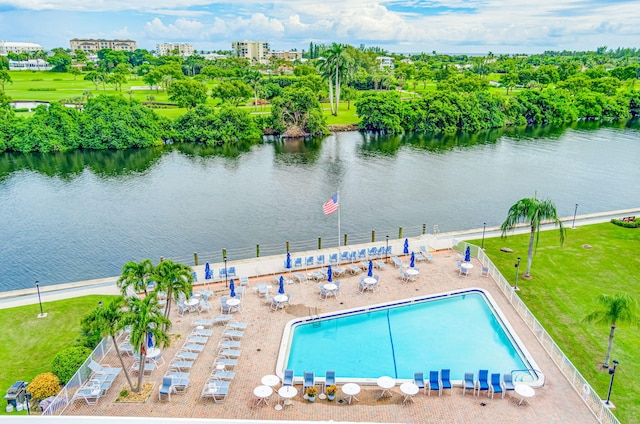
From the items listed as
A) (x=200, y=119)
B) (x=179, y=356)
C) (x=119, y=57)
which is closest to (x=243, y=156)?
(x=200, y=119)

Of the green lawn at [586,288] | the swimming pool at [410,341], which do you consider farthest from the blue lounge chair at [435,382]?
the green lawn at [586,288]

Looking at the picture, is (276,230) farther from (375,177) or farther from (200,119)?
(200,119)

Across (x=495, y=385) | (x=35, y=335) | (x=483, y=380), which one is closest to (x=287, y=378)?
(x=483, y=380)

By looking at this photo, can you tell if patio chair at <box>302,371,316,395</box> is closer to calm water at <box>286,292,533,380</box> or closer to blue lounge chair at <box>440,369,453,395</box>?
calm water at <box>286,292,533,380</box>

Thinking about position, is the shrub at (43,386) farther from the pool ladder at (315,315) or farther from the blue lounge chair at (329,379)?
the pool ladder at (315,315)

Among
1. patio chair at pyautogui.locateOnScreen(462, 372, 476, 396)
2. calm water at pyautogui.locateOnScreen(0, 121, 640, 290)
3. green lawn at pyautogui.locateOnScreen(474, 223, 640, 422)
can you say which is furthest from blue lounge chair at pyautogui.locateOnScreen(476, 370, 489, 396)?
calm water at pyautogui.locateOnScreen(0, 121, 640, 290)

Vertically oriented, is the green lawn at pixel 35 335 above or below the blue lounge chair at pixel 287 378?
below

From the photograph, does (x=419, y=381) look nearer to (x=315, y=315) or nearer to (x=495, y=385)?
(x=495, y=385)
